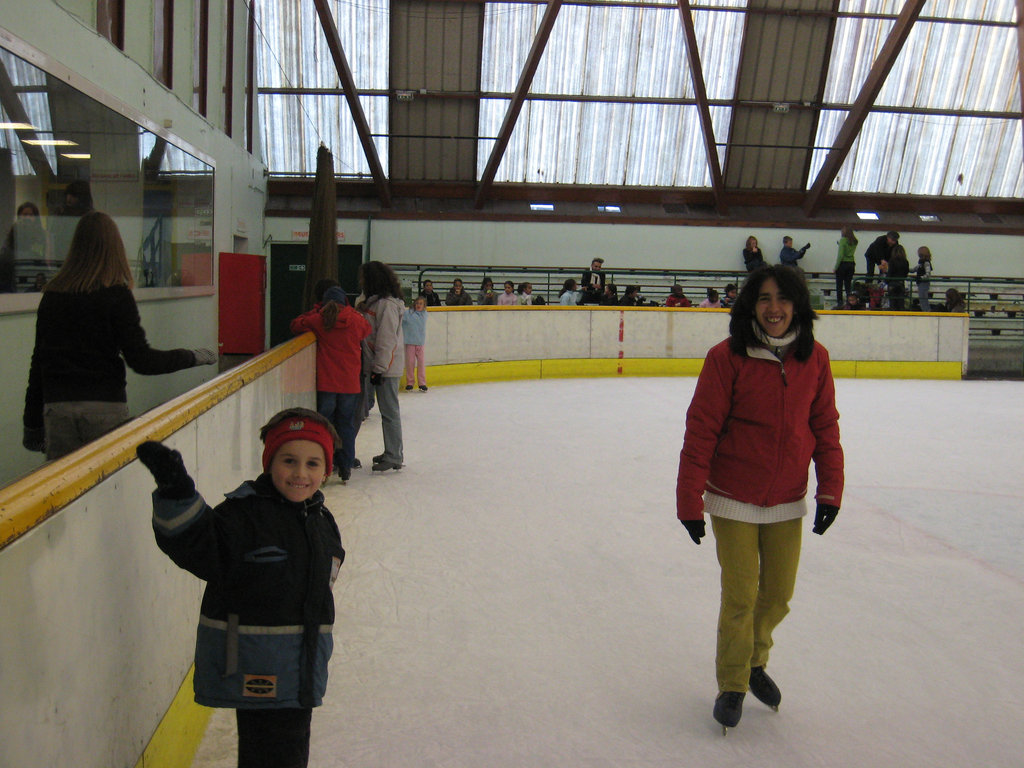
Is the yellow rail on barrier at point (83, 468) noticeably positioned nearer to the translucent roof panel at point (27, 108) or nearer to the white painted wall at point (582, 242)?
the translucent roof panel at point (27, 108)

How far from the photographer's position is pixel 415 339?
10.4 m

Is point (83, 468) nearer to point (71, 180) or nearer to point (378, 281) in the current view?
point (378, 281)

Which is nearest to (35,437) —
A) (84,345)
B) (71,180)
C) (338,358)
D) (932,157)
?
(84,345)

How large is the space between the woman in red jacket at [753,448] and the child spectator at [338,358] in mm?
3466

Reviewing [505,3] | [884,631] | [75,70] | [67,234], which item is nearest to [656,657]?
[884,631]

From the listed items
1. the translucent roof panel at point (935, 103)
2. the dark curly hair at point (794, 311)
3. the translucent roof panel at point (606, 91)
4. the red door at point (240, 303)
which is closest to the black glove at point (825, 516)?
the dark curly hair at point (794, 311)

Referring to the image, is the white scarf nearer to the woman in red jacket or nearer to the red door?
the woman in red jacket

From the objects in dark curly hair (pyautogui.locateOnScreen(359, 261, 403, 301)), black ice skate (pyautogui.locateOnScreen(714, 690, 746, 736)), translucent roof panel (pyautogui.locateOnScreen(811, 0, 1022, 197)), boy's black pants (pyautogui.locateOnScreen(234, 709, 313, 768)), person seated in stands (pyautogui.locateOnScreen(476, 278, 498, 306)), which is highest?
translucent roof panel (pyautogui.locateOnScreen(811, 0, 1022, 197))

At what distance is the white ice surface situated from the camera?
2.73m

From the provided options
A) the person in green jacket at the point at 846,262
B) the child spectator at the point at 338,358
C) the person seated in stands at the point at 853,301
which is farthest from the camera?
the person in green jacket at the point at 846,262

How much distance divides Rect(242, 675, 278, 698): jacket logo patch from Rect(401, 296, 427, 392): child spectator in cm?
802

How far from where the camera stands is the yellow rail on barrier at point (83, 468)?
1474 millimetres

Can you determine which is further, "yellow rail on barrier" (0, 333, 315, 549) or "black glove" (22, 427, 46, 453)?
"black glove" (22, 427, 46, 453)

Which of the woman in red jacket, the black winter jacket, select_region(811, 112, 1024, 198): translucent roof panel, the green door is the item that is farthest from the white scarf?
select_region(811, 112, 1024, 198): translucent roof panel
